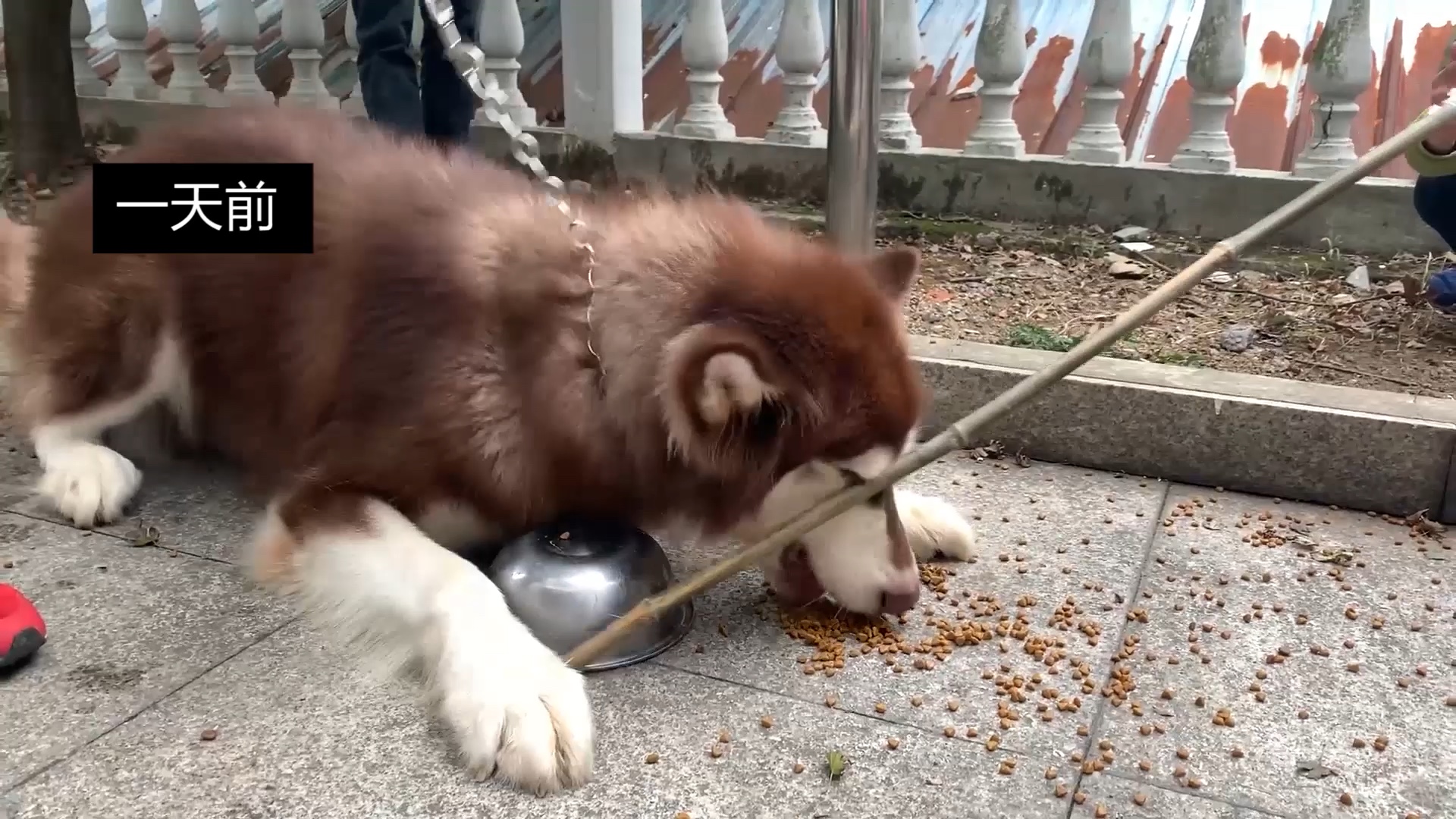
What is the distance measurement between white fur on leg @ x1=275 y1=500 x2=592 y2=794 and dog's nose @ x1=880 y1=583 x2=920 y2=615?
59 cm

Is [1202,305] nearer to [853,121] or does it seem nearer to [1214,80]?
[1214,80]

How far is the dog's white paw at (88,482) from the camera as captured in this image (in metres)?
2.40

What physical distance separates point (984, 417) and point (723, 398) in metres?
0.52

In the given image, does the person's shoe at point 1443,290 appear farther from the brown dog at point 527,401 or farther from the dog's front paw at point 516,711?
the dog's front paw at point 516,711

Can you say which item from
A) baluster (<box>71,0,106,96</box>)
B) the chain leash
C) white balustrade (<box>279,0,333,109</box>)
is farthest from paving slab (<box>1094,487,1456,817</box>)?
baluster (<box>71,0,106,96</box>)

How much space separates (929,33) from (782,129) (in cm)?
265

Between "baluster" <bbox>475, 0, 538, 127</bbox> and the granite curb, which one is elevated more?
"baluster" <bbox>475, 0, 538, 127</bbox>

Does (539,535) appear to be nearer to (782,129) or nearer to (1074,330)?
(1074,330)

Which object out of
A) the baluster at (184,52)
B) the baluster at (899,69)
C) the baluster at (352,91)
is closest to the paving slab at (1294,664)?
the baluster at (899,69)

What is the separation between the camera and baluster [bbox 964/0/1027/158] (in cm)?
451

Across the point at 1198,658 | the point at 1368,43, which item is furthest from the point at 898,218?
the point at 1198,658

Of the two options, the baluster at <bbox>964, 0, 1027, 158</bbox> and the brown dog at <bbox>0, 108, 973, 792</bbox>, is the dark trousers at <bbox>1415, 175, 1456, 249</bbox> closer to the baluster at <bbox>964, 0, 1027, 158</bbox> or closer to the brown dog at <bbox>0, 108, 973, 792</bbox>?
the baluster at <bbox>964, 0, 1027, 158</bbox>

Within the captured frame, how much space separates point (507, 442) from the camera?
75.7 inches

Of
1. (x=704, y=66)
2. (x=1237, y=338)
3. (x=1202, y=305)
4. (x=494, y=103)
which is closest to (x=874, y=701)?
(x=494, y=103)
